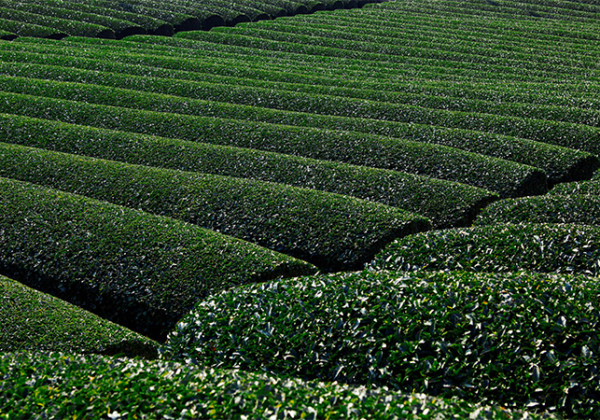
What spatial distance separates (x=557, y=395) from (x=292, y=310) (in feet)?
10.2

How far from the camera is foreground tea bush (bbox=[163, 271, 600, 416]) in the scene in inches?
266

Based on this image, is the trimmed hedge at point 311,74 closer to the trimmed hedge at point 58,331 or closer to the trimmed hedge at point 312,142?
the trimmed hedge at point 312,142

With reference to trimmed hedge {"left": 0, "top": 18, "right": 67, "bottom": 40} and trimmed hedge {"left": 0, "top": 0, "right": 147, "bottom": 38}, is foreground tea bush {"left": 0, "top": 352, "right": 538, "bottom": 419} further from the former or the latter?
trimmed hedge {"left": 0, "top": 0, "right": 147, "bottom": 38}

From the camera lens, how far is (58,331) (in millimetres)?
8625

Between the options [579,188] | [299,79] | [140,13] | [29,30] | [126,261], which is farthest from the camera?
[140,13]

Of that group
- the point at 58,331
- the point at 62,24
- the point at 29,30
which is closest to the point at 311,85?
the point at 58,331

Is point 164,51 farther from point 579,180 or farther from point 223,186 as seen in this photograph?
point 579,180

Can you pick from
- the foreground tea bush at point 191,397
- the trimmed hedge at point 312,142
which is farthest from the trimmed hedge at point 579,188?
the foreground tea bush at point 191,397

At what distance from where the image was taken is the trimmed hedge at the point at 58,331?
8484 millimetres

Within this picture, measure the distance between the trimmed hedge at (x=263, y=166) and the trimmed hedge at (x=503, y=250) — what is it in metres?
2.58

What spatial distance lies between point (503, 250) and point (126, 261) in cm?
606

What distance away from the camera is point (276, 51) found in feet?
95.3

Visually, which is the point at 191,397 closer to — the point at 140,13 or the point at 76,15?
the point at 76,15

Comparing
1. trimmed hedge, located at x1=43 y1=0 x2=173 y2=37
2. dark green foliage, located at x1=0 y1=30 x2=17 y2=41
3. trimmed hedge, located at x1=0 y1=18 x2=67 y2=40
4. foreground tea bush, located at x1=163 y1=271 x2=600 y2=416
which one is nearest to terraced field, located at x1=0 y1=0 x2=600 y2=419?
foreground tea bush, located at x1=163 y1=271 x2=600 y2=416
